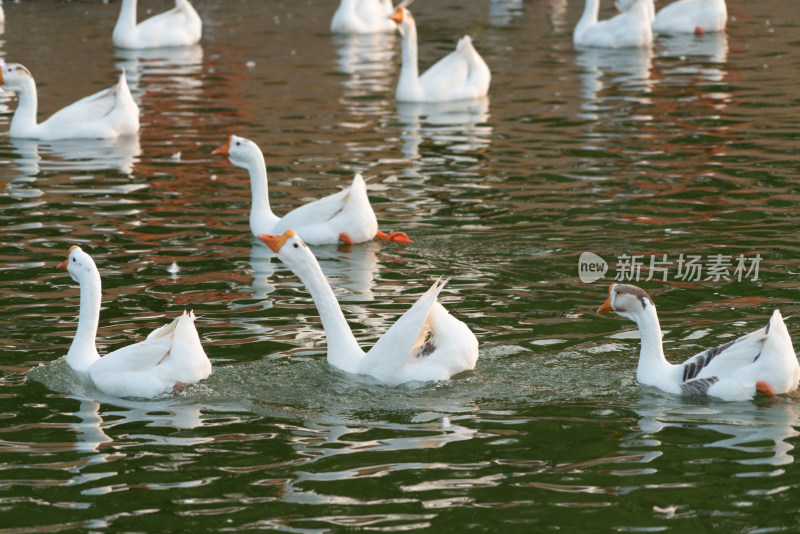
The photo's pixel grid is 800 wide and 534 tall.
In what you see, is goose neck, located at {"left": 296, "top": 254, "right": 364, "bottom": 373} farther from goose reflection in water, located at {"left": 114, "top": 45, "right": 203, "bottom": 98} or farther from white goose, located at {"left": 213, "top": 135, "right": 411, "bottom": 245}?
goose reflection in water, located at {"left": 114, "top": 45, "right": 203, "bottom": 98}

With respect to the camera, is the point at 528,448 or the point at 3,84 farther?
the point at 3,84

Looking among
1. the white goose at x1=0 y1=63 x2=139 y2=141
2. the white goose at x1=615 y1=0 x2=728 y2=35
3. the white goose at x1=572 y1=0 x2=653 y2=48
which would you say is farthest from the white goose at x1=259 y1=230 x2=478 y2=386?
the white goose at x1=615 y1=0 x2=728 y2=35

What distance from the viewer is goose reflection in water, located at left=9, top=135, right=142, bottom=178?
51.2 ft

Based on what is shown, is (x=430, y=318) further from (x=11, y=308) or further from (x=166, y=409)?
(x=11, y=308)

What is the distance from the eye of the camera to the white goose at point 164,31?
24594mm

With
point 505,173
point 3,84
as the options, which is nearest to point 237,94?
point 3,84

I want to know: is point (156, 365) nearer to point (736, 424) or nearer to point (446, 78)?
point (736, 424)

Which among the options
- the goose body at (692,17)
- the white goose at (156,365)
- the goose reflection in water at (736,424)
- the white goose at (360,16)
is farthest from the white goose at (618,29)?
the white goose at (156,365)

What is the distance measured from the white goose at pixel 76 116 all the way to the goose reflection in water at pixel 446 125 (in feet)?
12.9

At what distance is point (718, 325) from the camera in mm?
9188

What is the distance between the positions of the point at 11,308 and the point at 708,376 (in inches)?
221

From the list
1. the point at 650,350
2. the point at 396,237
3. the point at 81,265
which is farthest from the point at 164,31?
the point at 650,350

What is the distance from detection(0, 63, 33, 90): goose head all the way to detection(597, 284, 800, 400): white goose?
11232 millimetres

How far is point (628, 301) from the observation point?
826cm
